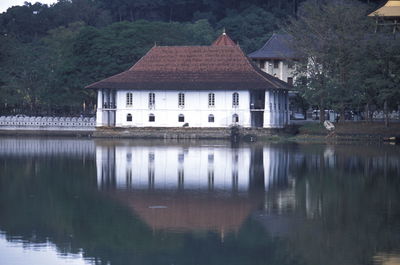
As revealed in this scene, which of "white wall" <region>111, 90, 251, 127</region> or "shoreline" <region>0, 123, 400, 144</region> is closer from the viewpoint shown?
"shoreline" <region>0, 123, 400, 144</region>

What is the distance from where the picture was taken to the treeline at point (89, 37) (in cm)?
7575

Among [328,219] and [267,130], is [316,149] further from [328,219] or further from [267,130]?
[328,219]

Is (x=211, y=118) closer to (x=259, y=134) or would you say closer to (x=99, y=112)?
(x=259, y=134)

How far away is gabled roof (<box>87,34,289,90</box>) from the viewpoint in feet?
216

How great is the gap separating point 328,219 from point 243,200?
3991mm

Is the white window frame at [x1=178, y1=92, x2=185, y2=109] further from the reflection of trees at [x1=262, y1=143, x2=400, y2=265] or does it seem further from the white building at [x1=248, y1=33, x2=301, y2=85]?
the reflection of trees at [x1=262, y1=143, x2=400, y2=265]

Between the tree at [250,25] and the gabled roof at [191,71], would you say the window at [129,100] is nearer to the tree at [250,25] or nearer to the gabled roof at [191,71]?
the gabled roof at [191,71]

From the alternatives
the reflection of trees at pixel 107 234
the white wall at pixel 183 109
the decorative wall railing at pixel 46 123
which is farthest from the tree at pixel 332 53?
the reflection of trees at pixel 107 234

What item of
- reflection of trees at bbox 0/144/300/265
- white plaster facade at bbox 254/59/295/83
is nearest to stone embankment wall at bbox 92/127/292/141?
white plaster facade at bbox 254/59/295/83

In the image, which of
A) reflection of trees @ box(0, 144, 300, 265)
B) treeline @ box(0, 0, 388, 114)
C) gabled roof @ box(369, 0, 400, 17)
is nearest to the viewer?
reflection of trees @ box(0, 144, 300, 265)

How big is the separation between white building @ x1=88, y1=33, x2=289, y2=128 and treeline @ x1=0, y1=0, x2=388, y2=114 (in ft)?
25.2

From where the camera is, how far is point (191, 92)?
66500 mm

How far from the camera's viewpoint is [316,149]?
5094 centimetres

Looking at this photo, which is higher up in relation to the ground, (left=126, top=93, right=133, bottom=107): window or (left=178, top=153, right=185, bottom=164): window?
(left=126, top=93, right=133, bottom=107): window
